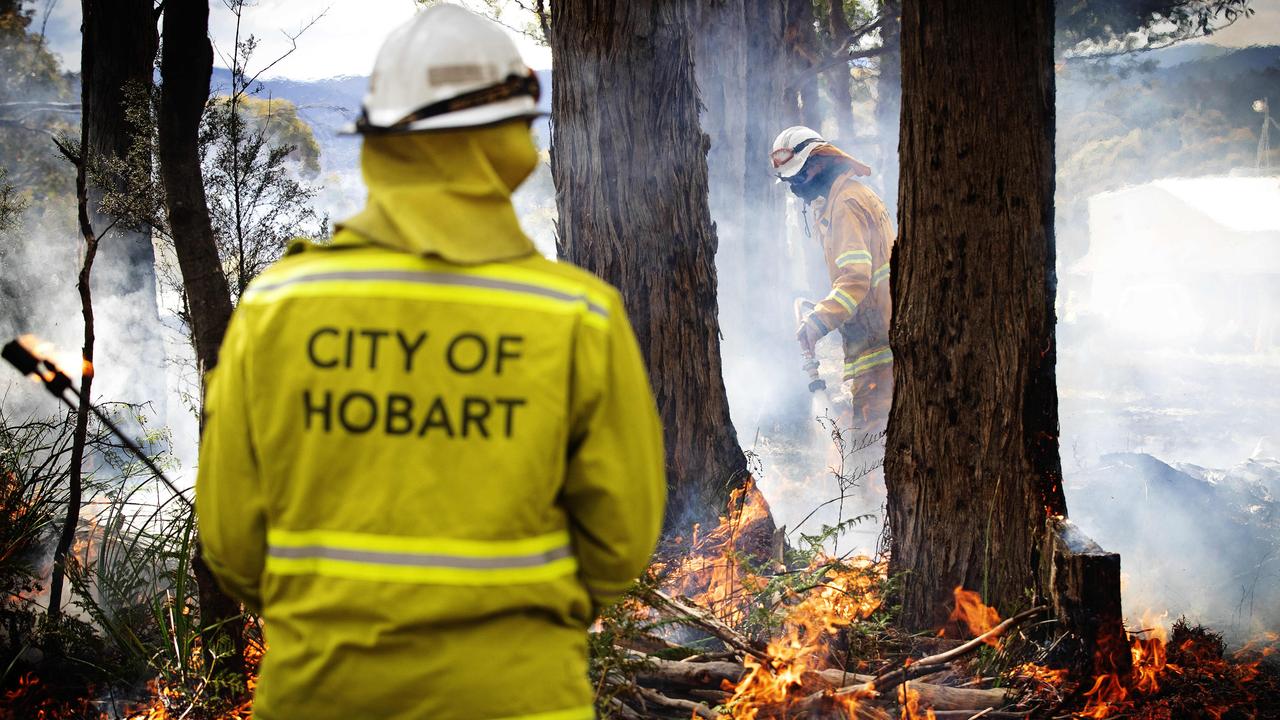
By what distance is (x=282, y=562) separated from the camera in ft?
4.87

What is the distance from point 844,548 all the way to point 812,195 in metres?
2.56

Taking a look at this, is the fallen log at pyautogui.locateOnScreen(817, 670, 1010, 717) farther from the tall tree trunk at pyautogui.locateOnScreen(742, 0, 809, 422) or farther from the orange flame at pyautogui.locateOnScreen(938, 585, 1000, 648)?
the tall tree trunk at pyautogui.locateOnScreen(742, 0, 809, 422)

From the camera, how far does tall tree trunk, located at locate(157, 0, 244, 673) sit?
10.5ft

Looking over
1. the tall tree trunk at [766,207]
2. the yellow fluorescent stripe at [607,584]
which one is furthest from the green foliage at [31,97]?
the yellow fluorescent stripe at [607,584]

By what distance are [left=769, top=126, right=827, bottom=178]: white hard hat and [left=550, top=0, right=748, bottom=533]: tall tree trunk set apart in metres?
1.49

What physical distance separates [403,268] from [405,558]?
46cm

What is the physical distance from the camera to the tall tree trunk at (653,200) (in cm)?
493

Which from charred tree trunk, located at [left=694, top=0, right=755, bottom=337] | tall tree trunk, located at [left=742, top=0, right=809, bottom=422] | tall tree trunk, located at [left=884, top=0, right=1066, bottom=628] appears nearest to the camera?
tall tree trunk, located at [left=884, top=0, right=1066, bottom=628]

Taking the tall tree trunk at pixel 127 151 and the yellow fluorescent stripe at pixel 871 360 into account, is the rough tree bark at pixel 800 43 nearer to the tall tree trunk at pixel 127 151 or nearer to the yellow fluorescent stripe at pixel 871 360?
the yellow fluorescent stripe at pixel 871 360

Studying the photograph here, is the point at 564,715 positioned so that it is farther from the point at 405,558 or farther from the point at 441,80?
the point at 441,80

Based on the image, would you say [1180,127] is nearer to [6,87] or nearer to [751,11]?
[751,11]

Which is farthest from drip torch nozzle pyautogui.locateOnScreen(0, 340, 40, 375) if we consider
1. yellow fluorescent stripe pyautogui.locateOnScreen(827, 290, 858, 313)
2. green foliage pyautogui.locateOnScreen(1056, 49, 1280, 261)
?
green foliage pyautogui.locateOnScreen(1056, 49, 1280, 261)

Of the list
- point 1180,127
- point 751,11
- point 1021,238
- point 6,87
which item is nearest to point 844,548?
point 1021,238

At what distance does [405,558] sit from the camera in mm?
1437
